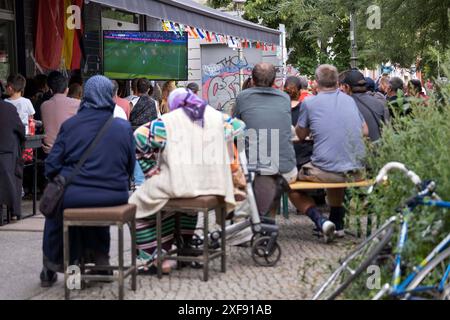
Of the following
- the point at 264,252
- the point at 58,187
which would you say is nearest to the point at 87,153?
the point at 58,187

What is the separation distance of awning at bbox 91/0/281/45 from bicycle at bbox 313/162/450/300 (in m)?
5.58

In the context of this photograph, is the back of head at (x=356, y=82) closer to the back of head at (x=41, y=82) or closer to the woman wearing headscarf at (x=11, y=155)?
the woman wearing headscarf at (x=11, y=155)

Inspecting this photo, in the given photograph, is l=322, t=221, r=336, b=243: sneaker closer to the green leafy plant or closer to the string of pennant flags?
the green leafy plant

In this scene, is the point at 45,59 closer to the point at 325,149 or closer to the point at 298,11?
the point at 325,149

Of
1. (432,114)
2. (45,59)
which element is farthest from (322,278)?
(45,59)

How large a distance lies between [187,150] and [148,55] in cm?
777

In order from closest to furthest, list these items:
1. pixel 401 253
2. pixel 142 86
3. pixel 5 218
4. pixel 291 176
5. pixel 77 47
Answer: pixel 401 253 → pixel 291 176 → pixel 5 218 → pixel 142 86 → pixel 77 47

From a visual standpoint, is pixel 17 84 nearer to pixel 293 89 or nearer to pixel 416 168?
pixel 293 89

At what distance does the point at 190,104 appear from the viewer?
24.7ft

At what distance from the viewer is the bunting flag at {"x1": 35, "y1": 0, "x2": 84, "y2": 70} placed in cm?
1476

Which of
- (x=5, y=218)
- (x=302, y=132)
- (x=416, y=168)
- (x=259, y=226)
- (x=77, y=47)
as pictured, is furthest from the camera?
(x=77, y=47)

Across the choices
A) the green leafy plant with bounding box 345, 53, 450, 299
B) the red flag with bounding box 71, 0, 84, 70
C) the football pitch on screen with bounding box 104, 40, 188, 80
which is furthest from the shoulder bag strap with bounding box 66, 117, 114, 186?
the red flag with bounding box 71, 0, 84, 70

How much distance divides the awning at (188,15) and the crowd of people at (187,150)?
1.36 metres
